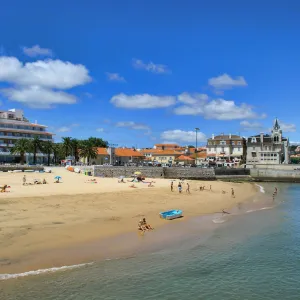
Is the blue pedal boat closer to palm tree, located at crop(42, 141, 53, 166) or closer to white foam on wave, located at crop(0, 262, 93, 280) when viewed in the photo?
white foam on wave, located at crop(0, 262, 93, 280)

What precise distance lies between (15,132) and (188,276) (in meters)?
89.6

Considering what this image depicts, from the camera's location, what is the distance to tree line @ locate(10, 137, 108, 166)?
84.9m

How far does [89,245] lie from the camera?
19.2 m

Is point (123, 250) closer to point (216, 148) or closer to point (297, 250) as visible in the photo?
point (297, 250)

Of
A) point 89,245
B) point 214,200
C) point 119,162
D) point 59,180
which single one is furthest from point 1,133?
point 89,245

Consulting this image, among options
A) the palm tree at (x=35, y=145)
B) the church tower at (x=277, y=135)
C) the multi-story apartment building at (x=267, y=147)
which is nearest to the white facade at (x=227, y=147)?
the multi-story apartment building at (x=267, y=147)

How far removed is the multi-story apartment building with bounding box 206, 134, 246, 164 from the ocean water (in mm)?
102159

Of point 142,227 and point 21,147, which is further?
point 21,147

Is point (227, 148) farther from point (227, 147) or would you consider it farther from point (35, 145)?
point (35, 145)

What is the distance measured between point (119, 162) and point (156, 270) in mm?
93774

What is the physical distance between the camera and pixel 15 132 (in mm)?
95688

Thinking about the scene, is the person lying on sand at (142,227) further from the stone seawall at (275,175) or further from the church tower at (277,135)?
the church tower at (277,135)

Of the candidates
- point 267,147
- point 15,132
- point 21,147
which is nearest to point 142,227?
point 21,147

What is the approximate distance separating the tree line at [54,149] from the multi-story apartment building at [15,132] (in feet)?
9.59
